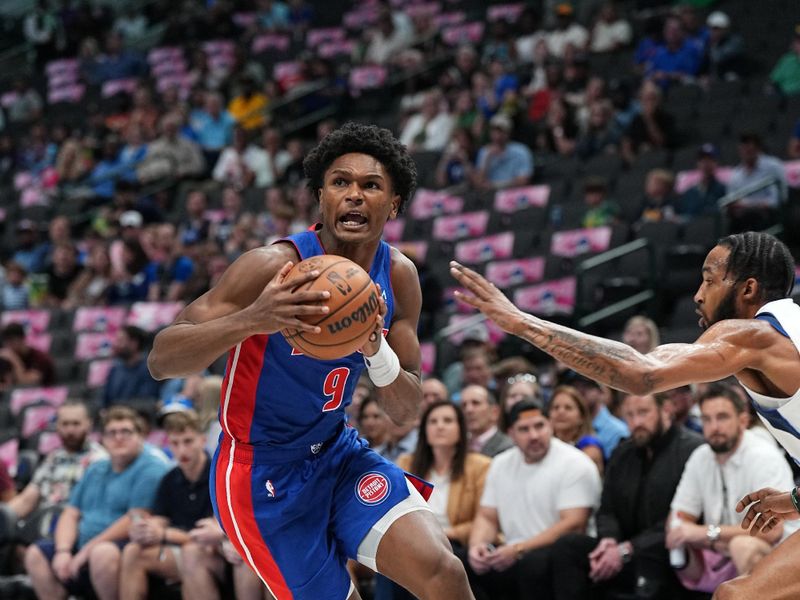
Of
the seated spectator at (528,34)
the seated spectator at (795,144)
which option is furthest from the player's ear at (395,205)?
the seated spectator at (528,34)

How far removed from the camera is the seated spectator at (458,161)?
13.9 metres

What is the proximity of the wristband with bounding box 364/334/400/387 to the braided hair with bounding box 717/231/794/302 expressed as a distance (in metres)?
1.28

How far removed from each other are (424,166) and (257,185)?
7.74 ft

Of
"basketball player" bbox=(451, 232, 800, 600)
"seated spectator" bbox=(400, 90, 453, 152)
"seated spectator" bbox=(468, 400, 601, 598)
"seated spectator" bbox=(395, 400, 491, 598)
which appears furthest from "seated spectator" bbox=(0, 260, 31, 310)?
"basketball player" bbox=(451, 232, 800, 600)

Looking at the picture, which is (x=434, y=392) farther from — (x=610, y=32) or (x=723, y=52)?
(x=610, y=32)

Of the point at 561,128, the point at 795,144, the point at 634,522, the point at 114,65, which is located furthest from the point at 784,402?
the point at 114,65

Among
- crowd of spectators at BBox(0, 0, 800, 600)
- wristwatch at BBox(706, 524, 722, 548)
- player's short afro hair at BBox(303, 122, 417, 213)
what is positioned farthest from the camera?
crowd of spectators at BBox(0, 0, 800, 600)

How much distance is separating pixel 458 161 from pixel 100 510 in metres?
6.44

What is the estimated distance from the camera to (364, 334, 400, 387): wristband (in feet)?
16.3

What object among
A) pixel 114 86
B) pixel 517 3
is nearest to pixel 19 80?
pixel 114 86

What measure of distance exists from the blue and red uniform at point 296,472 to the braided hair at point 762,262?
136 centimetres

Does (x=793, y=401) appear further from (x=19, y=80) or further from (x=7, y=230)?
(x=19, y=80)

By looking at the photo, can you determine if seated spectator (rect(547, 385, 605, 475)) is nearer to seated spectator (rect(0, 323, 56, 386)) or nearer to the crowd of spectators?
the crowd of spectators

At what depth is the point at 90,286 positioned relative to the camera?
1477cm
